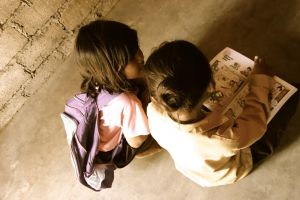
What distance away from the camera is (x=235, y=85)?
1.56 metres

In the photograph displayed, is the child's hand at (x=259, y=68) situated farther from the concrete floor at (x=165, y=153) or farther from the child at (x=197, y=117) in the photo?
the concrete floor at (x=165, y=153)

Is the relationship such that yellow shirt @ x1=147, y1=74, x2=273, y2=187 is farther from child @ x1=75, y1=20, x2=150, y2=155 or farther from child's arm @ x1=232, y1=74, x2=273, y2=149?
child @ x1=75, y1=20, x2=150, y2=155

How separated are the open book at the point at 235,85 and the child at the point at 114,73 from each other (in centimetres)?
32

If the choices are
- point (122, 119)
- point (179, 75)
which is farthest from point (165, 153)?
point (179, 75)

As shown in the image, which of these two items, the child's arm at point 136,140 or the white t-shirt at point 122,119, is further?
the child's arm at point 136,140

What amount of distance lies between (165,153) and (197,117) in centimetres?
73

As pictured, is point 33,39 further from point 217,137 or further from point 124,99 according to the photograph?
point 217,137

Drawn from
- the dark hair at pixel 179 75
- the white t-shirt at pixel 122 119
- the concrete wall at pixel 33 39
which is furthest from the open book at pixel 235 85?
the concrete wall at pixel 33 39

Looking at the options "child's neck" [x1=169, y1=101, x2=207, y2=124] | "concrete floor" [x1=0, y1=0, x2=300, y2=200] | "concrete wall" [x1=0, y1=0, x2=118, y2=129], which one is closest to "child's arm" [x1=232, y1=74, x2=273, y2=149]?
"child's neck" [x1=169, y1=101, x2=207, y2=124]

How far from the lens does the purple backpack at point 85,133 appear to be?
1461 mm

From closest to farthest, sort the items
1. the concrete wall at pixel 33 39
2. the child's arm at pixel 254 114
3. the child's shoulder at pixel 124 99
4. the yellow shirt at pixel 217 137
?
the yellow shirt at pixel 217 137 → the child's arm at pixel 254 114 → the child's shoulder at pixel 124 99 → the concrete wall at pixel 33 39

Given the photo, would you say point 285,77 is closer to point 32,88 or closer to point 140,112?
point 140,112

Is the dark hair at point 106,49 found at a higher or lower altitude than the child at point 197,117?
higher

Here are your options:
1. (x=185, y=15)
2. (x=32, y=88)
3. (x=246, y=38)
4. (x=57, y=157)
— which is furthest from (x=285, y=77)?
(x=32, y=88)
